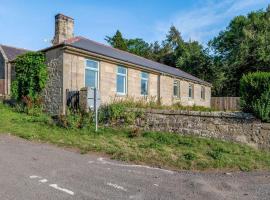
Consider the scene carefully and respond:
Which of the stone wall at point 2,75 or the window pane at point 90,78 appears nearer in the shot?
the window pane at point 90,78

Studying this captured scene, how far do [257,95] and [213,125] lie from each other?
1968mm

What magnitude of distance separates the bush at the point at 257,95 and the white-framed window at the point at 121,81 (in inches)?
368

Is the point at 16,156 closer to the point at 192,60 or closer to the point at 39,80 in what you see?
the point at 39,80

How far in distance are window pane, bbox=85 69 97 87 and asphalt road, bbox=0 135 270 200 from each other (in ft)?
28.7

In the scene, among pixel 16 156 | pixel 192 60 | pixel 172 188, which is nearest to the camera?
pixel 172 188

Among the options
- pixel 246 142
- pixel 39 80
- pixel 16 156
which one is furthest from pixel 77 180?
pixel 39 80

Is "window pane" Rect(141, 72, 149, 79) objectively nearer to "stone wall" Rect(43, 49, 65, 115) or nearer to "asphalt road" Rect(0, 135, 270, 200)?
"stone wall" Rect(43, 49, 65, 115)

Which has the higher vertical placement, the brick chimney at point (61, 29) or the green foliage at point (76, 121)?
the brick chimney at point (61, 29)

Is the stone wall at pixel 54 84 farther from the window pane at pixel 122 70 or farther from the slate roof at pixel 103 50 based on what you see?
the window pane at pixel 122 70

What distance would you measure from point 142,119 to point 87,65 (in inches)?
229

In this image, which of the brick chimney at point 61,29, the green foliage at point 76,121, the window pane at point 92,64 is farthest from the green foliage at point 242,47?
the green foliage at point 76,121

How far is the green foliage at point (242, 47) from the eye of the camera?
36.3 m

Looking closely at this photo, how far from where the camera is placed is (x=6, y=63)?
77.4 feet

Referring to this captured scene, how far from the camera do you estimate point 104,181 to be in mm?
5984
